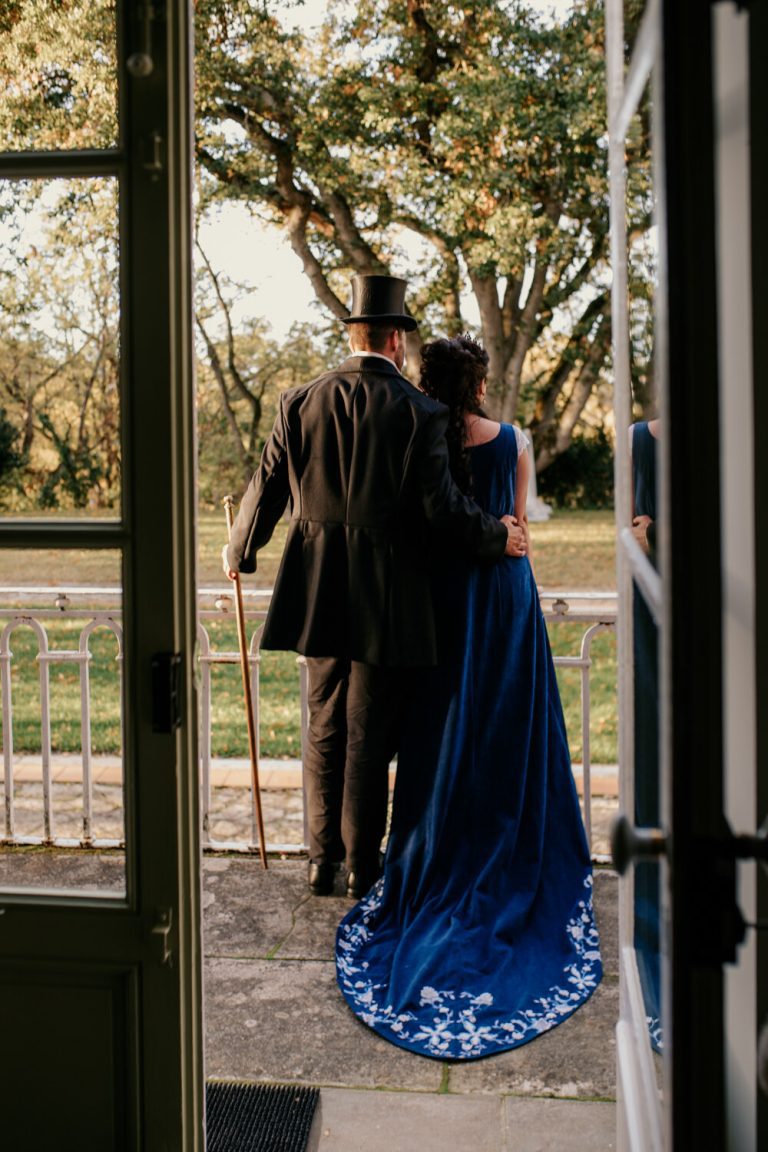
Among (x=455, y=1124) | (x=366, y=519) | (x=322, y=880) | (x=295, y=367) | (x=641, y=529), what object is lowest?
(x=455, y=1124)

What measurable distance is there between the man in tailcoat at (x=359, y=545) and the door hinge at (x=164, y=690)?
5.74 ft

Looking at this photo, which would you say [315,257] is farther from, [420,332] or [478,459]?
[478,459]

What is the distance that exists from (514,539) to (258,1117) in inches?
69.8

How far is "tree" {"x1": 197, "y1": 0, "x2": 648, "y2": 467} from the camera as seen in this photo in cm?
852

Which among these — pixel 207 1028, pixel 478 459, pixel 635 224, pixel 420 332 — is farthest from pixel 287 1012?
pixel 420 332

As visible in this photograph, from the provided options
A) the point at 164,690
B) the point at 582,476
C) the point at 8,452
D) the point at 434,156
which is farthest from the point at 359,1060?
the point at 582,476

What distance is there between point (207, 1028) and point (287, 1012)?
21 cm

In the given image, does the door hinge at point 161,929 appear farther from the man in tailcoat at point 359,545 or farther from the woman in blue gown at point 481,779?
the man in tailcoat at point 359,545

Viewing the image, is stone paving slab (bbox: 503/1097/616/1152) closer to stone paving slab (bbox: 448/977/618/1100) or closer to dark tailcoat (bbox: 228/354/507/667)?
stone paving slab (bbox: 448/977/618/1100)

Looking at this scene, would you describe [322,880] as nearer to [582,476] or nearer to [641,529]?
[641,529]

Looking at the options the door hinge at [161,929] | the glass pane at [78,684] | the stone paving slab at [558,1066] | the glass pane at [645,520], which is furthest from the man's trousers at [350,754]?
the door hinge at [161,929]

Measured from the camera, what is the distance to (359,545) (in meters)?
3.44

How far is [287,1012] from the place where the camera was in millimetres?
2877

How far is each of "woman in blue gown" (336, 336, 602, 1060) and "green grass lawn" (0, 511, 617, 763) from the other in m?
1.02
